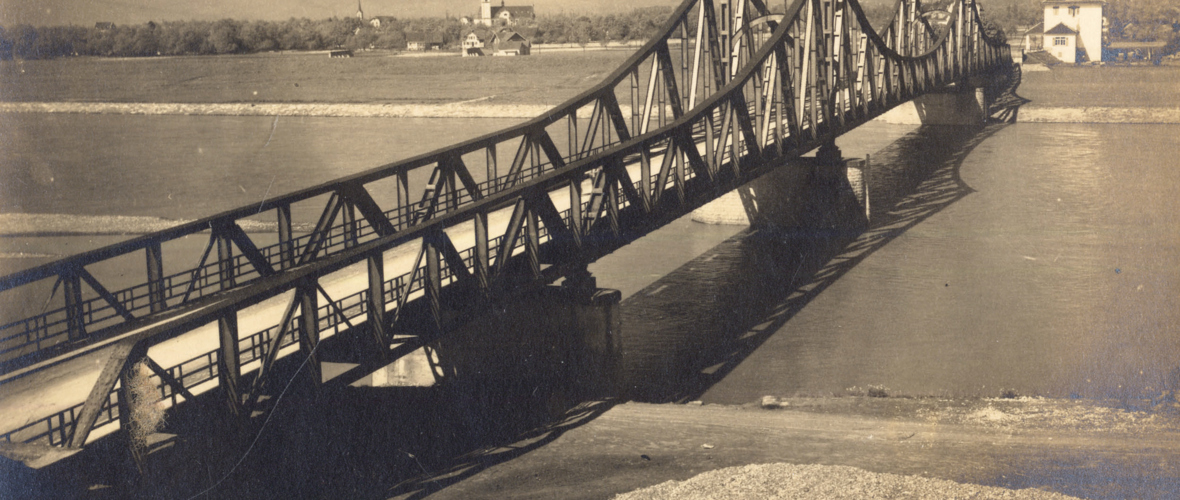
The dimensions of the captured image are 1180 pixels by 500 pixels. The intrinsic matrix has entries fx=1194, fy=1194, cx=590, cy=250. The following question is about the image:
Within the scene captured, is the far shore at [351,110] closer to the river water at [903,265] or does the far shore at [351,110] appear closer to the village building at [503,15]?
the river water at [903,265]

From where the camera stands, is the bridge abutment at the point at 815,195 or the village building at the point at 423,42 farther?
the village building at the point at 423,42

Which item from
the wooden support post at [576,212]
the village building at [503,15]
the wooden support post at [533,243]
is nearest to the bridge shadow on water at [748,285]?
the wooden support post at [576,212]

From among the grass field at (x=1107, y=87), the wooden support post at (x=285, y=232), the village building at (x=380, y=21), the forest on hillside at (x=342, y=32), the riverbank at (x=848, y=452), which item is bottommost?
the riverbank at (x=848, y=452)

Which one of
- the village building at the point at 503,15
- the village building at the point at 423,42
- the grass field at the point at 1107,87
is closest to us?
the grass field at the point at 1107,87

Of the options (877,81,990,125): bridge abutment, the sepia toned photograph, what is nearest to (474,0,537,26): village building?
the sepia toned photograph

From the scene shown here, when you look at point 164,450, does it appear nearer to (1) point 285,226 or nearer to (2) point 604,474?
(2) point 604,474

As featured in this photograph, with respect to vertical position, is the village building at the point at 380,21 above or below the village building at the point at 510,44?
above

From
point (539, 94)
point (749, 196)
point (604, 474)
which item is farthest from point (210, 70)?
point (604, 474)

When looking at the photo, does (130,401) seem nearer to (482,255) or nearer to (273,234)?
(482,255)
